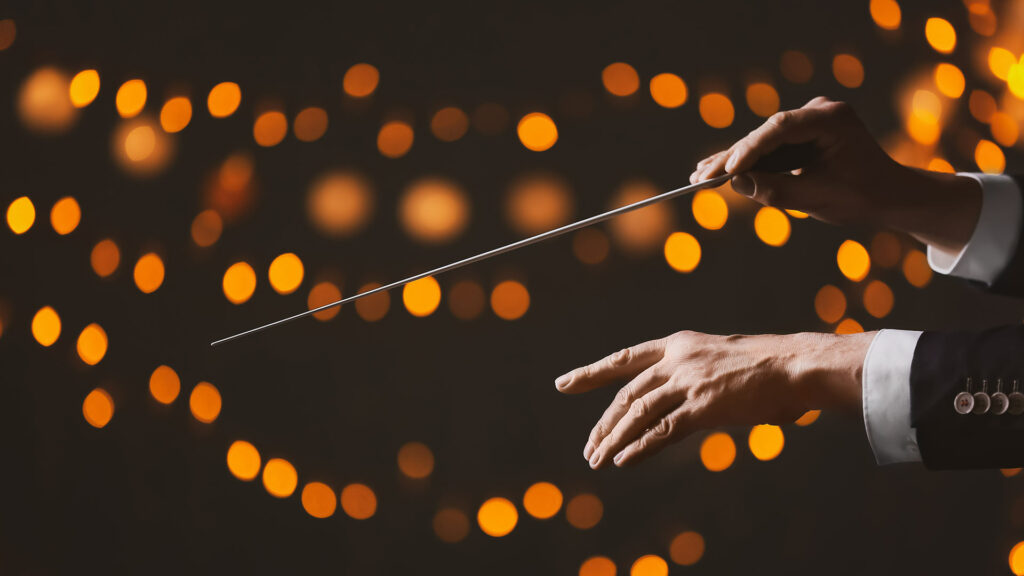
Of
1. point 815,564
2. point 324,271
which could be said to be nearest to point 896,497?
point 815,564

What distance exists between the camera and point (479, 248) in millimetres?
966

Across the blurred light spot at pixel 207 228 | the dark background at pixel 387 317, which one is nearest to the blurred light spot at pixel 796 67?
the dark background at pixel 387 317

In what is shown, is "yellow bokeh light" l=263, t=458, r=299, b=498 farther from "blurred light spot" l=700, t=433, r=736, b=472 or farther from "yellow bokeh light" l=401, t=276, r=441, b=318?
"blurred light spot" l=700, t=433, r=736, b=472

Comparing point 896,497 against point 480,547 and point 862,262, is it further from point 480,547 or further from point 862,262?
point 480,547

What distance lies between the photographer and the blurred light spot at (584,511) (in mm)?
977

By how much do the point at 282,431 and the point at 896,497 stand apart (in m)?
0.76

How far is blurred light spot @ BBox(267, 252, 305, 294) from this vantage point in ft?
3.17

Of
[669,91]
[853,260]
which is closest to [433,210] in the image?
[669,91]

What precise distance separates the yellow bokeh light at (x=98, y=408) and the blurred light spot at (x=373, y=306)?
32cm

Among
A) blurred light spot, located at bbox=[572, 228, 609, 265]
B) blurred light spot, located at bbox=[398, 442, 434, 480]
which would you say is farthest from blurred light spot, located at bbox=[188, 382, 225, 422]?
blurred light spot, located at bbox=[572, 228, 609, 265]

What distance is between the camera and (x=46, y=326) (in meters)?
1.00

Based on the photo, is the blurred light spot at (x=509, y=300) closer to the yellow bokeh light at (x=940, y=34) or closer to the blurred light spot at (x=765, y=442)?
the blurred light spot at (x=765, y=442)

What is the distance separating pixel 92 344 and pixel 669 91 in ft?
2.46

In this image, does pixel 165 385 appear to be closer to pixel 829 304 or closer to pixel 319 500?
pixel 319 500
